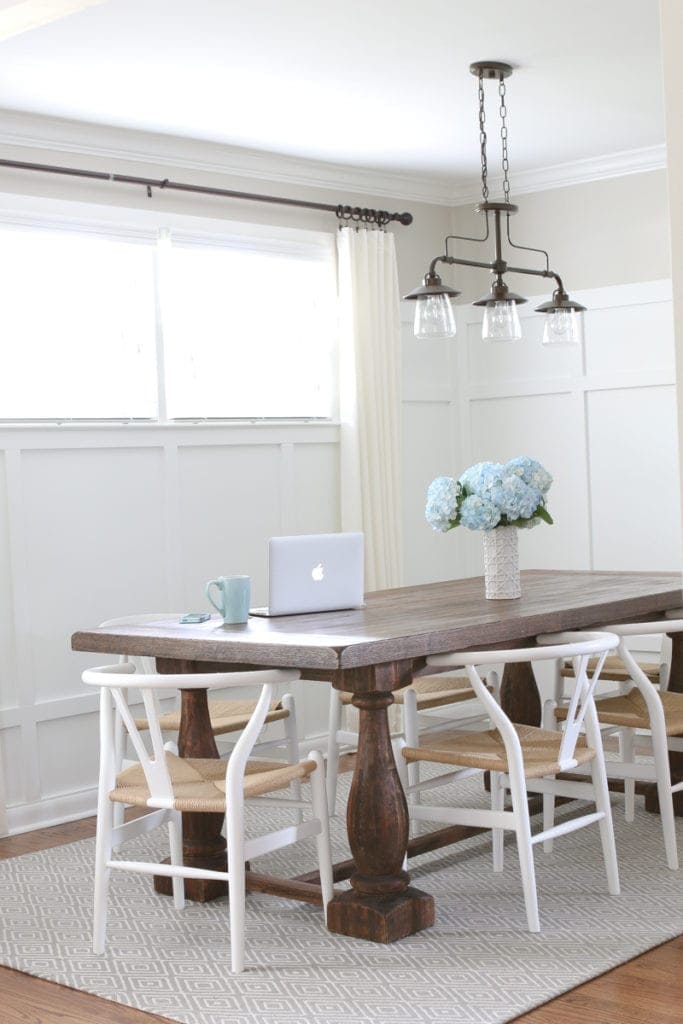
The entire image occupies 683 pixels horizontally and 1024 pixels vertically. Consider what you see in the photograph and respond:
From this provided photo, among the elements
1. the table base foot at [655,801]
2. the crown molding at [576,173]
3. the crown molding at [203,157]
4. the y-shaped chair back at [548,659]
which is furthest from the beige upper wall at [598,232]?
the y-shaped chair back at [548,659]

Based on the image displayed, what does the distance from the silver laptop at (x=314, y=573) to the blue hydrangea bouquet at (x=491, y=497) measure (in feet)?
1.05

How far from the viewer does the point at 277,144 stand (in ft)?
18.3

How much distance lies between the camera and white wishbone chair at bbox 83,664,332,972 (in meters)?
3.18

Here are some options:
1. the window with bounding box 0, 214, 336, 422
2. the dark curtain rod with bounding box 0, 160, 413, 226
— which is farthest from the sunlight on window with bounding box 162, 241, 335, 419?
the dark curtain rod with bounding box 0, 160, 413, 226

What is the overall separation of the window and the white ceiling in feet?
1.59

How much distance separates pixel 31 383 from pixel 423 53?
190cm

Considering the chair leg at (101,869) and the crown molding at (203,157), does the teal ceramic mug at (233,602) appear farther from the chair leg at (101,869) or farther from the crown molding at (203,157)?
the crown molding at (203,157)

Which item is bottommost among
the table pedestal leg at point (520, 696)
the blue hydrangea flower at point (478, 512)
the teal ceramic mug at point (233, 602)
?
Answer: the table pedestal leg at point (520, 696)

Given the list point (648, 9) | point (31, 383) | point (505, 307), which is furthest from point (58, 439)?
point (648, 9)

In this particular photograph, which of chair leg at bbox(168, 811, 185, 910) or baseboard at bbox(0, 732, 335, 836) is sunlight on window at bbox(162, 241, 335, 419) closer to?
baseboard at bbox(0, 732, 335, 836)

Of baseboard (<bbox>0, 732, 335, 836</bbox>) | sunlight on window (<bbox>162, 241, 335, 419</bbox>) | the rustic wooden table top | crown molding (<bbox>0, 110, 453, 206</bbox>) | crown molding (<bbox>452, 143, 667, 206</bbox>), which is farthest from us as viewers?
crown molding (<bbox>452, 143, 667, 206</bbox>)

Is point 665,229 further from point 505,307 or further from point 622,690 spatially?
point 622,690

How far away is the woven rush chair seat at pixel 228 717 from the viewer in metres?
4.28

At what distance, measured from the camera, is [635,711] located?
13.9 feet
